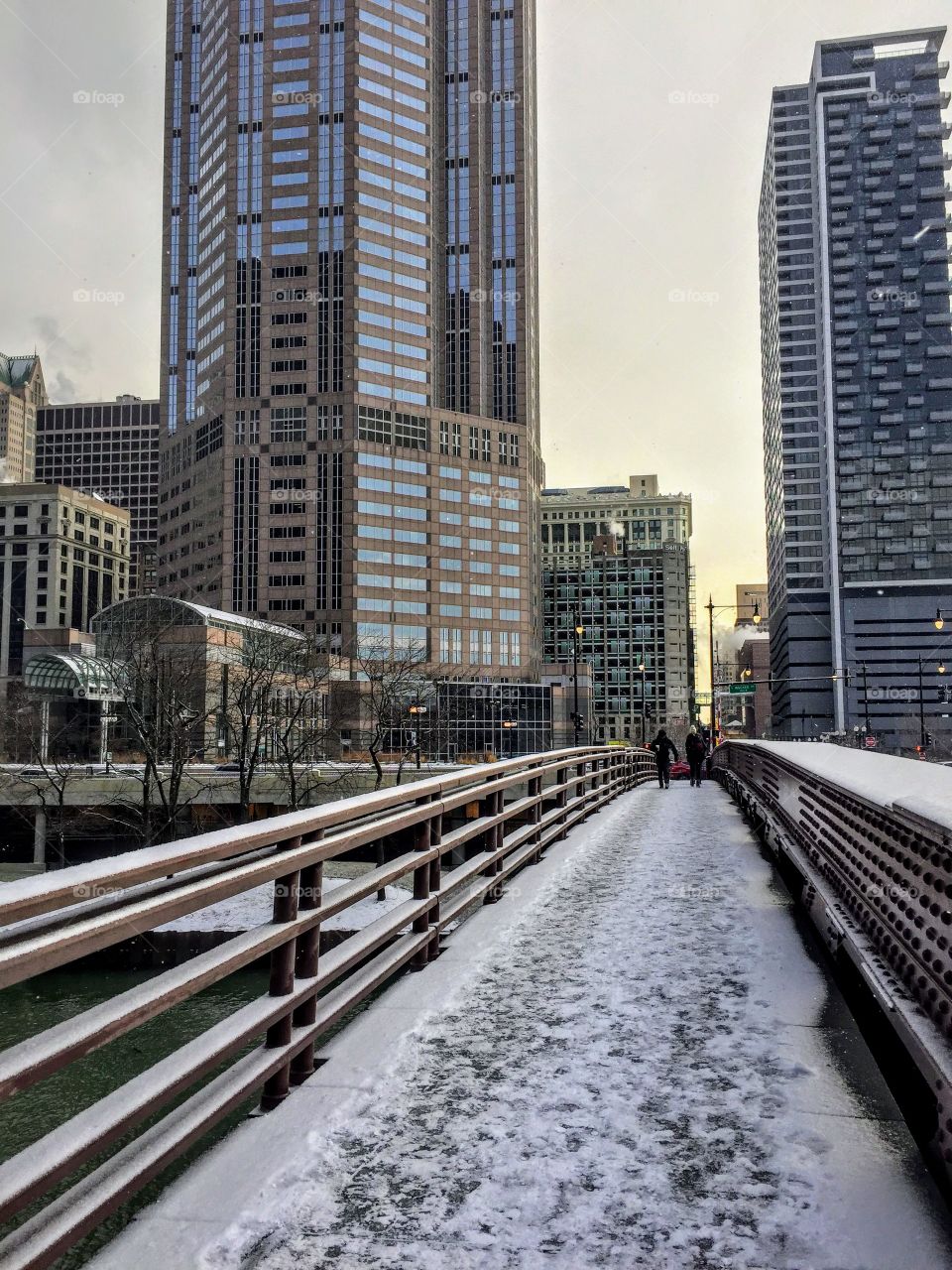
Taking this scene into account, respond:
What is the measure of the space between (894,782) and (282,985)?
11.4ft

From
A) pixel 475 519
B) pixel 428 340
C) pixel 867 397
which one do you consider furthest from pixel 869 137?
pixel 475 519

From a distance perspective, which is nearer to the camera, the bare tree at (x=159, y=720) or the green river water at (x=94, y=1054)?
the green river water at (x=94, y=1054)

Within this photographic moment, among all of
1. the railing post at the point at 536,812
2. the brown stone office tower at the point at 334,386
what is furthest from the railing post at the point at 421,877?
the brown stone office tower at the point at 334,386

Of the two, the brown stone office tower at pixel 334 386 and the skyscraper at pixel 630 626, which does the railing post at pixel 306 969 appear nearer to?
Result: the brown stone office tower at pixel 334 386

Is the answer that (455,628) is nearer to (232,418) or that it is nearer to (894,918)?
(232,418)

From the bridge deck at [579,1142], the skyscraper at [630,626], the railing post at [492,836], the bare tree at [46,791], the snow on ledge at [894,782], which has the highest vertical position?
the skyscraper at [630,626]

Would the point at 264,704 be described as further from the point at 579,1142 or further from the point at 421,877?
the point at 579,1142

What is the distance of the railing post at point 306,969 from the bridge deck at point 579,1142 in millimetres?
111

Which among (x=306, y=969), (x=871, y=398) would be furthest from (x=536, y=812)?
(x=871, y=398)

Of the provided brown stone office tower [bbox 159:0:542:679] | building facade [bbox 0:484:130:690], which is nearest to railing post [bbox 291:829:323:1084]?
brown stone office tower [bbox 159:0:542:679]

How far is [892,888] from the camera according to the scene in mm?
4586

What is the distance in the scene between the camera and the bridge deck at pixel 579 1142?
279cm

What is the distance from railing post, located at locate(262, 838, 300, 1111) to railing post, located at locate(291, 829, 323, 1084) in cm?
15

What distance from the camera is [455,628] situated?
124 m
